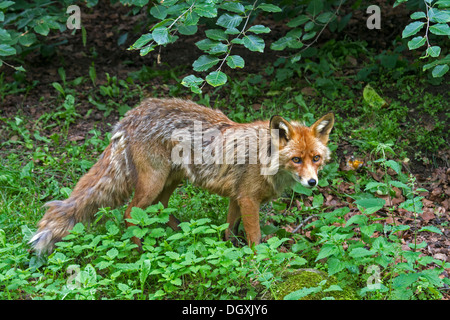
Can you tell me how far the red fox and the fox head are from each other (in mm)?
23

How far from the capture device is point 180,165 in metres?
6.32

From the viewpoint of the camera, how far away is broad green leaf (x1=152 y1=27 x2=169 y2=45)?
214 inches

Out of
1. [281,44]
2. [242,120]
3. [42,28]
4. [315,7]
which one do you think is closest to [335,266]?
[281,44]

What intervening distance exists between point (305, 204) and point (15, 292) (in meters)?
3.84

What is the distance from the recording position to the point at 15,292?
5.38m

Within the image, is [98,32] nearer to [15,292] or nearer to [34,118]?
[34,118]

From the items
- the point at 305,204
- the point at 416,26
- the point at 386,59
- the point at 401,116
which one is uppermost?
the point at 416,26

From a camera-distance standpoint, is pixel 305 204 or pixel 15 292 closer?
pixel 15 292

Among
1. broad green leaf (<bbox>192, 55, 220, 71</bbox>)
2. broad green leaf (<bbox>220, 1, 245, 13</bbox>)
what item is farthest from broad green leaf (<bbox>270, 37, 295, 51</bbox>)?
broad green leaf (<bbox>192, 55, 220, 71</bbox>)

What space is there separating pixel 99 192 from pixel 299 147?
2.39 metres

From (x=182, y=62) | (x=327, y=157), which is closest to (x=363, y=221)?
(x=327, y=157)

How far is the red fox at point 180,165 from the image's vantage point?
237 inches

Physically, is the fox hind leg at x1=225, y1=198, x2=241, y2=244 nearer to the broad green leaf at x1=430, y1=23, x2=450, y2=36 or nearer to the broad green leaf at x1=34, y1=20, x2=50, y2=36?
the broad green leaf at x1=430, y1=23, x2=450, y2=36

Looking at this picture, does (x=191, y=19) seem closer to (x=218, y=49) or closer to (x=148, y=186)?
(x=218, y=49)
